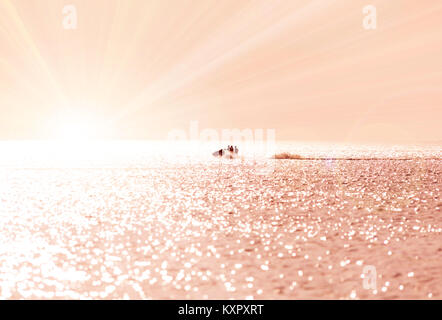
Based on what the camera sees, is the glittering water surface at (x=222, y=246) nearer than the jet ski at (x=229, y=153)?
Yes

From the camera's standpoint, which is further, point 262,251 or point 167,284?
point 262,251

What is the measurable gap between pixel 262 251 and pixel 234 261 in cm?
144

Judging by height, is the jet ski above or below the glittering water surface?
above

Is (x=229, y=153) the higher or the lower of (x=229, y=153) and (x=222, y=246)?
the higher

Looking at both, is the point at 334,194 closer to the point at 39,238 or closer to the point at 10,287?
the point at 39,238

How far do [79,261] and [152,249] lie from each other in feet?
7.49

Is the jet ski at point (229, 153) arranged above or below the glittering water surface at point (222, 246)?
above

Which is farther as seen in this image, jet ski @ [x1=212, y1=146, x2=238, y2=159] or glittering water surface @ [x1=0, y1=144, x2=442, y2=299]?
jet ski @ [x1=212, y1=146, x2=238, y2=159]

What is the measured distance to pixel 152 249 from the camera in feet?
46.1

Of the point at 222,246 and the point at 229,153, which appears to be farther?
the point at 229,153
